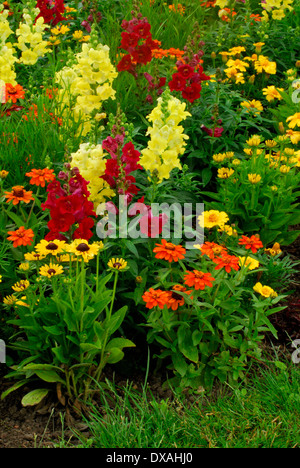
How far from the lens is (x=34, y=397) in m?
2.45

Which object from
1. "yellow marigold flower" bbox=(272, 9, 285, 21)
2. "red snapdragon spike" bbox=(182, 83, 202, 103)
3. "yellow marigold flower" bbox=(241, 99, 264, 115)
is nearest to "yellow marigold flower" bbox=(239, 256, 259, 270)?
"red snapdragon spike" bbox=(182, 83, 202, 103)

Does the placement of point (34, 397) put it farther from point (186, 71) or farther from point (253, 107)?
point (253, 107)

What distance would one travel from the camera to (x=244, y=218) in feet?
11.3

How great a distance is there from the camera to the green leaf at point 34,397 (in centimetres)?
242

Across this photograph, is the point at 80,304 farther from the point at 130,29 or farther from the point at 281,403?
the point at 130,29

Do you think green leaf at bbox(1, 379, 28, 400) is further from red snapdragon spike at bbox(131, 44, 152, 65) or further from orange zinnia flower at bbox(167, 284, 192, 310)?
red snapdragon spike at bbox(131, 44, 152, 65)

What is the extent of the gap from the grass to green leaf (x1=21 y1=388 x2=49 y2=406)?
237 millimetres

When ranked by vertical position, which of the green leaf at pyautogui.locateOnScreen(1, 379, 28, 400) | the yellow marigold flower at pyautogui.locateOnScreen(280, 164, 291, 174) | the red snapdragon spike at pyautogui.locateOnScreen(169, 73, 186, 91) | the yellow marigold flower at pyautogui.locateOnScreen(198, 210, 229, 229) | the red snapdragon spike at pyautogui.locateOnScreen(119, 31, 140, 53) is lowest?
the green leaf at pyautogui.locateOnScreen(1, 379, 28, 400)

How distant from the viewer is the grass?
7.54 feet

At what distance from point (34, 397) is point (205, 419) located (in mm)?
781

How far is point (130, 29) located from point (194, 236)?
5.69 ft

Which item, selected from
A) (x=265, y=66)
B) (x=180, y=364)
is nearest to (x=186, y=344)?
(x=180, y=364)
